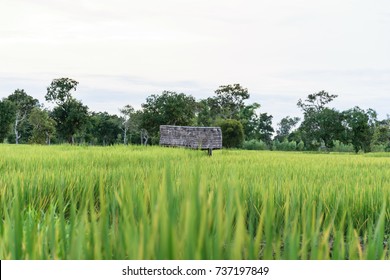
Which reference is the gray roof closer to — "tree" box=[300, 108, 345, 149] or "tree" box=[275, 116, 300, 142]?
"tree" box=[300, 108, 345, 149]

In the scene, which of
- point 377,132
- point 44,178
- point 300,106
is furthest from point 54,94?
point 44,178

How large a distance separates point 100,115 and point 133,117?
9407 millimetres

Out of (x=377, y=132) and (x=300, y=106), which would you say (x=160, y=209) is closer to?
(x=377, y=132)

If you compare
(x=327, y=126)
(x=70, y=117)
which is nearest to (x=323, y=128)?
(x=327, y=126)

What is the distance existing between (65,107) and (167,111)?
43.2 ft

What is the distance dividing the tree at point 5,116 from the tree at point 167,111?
648 inches

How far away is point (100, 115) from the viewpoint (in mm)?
79375

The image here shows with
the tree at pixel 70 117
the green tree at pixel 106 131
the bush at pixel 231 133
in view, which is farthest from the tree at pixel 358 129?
the green tree at pixel 106 131

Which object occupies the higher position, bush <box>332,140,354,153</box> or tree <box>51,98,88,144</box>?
tree <box>51,98,88,144</box>

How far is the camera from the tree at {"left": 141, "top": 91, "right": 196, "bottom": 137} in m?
58.4

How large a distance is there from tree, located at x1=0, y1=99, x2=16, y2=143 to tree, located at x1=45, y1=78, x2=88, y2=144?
15.3 feet

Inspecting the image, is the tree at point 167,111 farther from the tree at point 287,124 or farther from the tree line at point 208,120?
the tree at point 287,124

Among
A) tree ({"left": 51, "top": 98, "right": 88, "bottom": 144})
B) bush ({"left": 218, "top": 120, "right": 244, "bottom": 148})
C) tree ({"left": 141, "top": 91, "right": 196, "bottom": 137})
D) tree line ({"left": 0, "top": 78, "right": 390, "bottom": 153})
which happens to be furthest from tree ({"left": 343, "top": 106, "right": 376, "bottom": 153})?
tree ({"left": 51, "top": 98, "right": 88, "bottom": 144})

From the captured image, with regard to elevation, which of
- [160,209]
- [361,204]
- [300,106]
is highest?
[300,106]
